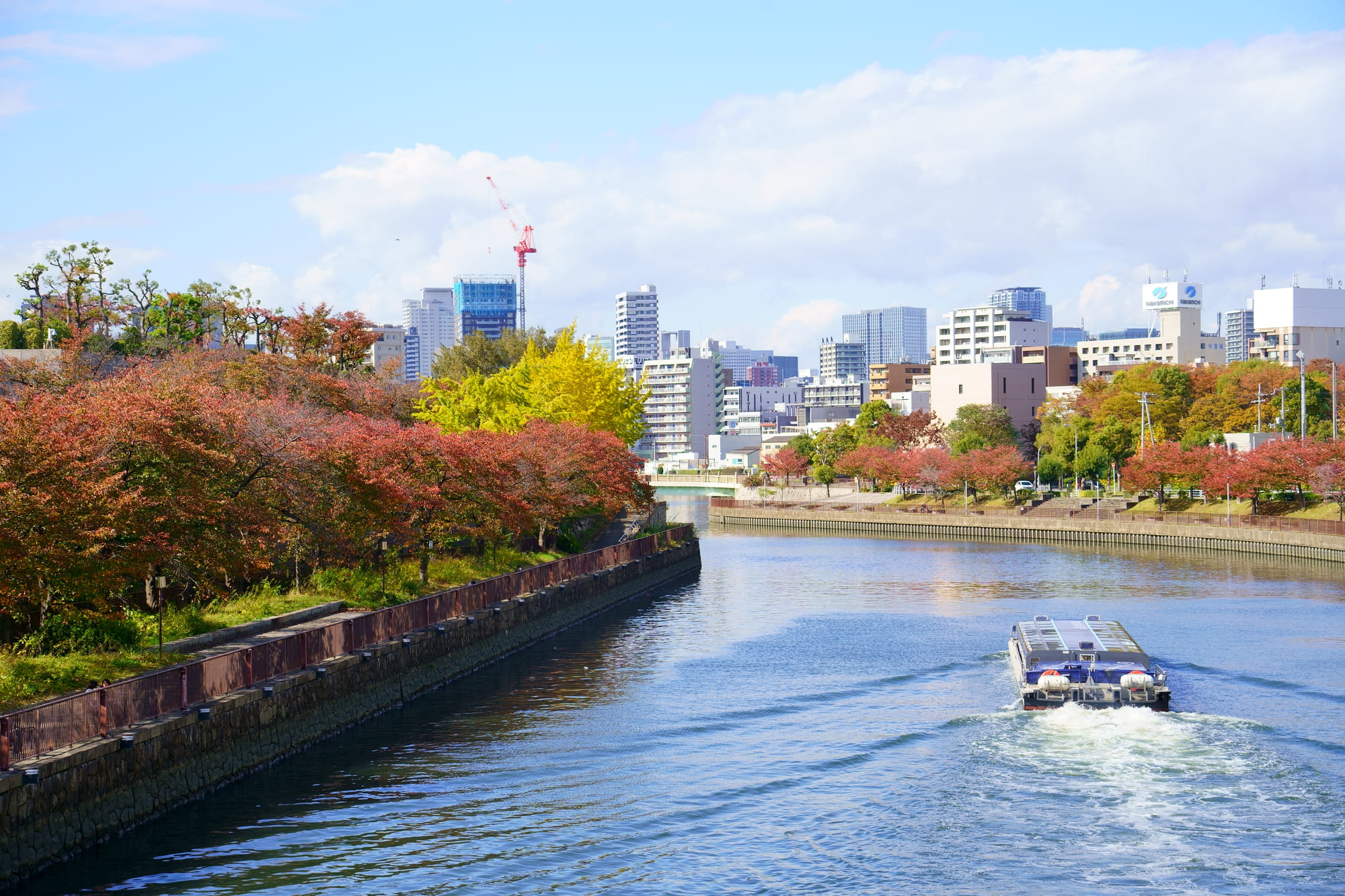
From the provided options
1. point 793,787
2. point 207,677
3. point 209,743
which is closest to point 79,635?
point 207,677

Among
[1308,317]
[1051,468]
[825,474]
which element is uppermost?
[1308,317]

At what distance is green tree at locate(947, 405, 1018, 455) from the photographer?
139m

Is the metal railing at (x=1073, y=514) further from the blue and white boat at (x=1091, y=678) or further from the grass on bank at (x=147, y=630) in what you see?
the grass on bank at (x=147, y=630)

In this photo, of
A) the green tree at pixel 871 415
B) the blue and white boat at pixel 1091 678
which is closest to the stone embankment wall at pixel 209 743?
the blue and white boat at pixel 1091 678

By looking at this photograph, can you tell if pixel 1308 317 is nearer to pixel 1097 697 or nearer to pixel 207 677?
pixel 1097 697

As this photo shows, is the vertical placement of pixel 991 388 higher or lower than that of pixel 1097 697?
higher

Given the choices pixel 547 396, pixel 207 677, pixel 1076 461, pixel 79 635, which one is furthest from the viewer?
pixel 1076 461

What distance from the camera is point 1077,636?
38.2 metres

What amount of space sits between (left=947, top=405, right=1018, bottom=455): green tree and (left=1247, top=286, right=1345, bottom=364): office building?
61.3 metres

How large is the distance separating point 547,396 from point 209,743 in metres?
54.5

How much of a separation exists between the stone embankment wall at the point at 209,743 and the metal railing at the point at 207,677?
9.7 inches

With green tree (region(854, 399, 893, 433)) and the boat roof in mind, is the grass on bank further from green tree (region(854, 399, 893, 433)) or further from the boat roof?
green tree (region(854, 399, 893, 433))

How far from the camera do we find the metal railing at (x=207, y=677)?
20.9 meters

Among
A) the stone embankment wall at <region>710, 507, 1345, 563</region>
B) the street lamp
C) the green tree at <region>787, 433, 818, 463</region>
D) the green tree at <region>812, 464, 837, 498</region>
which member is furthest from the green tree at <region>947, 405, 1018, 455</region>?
the stone embankment wall at <region>710, 507, 1345, 563</region>
